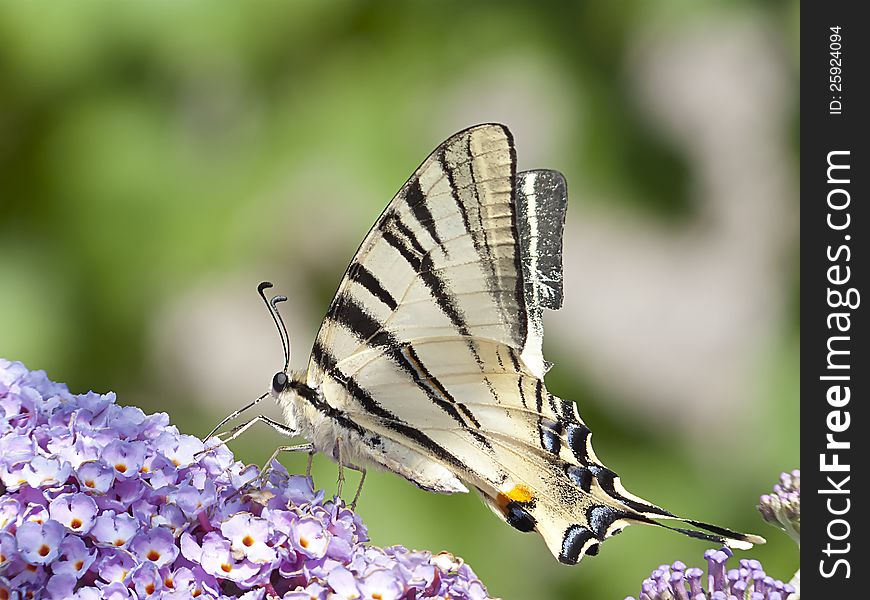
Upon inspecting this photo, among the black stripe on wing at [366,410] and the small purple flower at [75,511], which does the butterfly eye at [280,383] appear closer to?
the black stripe on wing at [366,410]

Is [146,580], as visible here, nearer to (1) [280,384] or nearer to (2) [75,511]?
(2) [75,511]

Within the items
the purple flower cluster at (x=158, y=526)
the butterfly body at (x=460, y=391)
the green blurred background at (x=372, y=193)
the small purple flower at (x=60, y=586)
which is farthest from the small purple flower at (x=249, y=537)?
the green blurred background at (x=372, y=193)

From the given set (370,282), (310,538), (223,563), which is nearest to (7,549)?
(223,563)

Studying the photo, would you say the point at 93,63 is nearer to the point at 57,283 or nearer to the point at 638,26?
the point at 57,283

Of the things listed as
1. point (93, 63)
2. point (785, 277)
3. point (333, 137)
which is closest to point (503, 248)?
point (333, 137)

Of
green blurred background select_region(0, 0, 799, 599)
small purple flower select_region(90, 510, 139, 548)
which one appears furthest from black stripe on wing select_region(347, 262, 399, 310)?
green blurred background select_region(0, 0, 799, 599)
